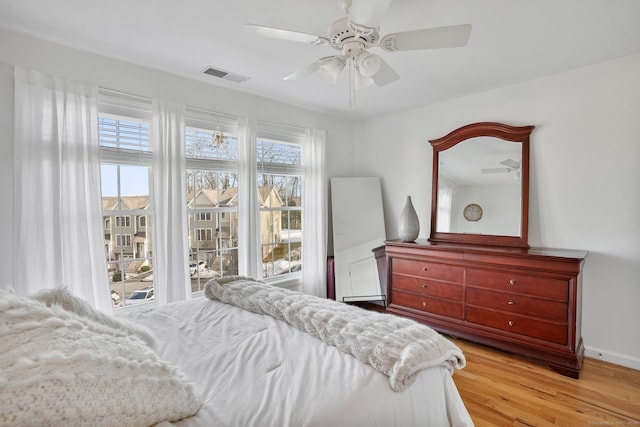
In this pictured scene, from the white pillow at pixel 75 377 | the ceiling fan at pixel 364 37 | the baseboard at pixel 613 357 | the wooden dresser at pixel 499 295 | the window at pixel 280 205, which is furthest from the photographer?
the window at pixel 280 205

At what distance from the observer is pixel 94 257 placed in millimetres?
2363

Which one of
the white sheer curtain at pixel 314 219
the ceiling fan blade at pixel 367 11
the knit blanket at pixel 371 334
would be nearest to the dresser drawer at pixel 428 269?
the white sheer curtain at pixel 314 219

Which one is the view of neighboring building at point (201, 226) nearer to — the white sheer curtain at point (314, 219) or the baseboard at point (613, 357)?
the white sheer curtain at point (314, 219)

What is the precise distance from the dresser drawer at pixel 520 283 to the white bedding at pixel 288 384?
5.45ft

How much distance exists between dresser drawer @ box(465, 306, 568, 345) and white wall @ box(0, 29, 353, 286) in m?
2.82

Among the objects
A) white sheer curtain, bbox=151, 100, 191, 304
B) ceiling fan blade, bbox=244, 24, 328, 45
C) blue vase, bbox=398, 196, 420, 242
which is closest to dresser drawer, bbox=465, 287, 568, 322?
blue vase, bbox=398, 196, 420, 242

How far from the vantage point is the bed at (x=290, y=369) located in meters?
0.99

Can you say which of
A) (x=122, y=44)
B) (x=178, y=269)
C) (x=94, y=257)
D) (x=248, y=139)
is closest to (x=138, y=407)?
(x=94, y=257)

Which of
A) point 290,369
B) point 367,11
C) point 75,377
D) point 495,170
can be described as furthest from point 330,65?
point 495,170

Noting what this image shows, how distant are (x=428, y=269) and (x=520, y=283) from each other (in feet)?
2.63

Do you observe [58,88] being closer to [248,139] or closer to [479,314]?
[248,139]

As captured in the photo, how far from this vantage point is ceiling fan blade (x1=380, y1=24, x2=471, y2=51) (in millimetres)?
1560

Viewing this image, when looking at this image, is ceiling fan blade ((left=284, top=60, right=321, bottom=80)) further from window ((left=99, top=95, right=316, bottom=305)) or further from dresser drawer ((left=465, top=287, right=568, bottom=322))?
dresser drawer ((left=465, top=287, right=568, bottom=322))

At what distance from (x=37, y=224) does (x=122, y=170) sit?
28.3 inches
